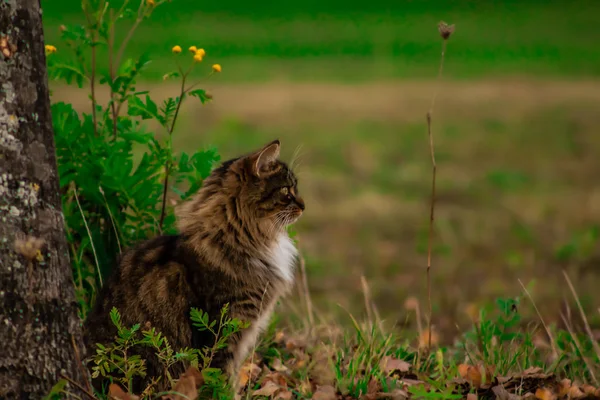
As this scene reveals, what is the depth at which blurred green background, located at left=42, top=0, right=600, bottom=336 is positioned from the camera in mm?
8531

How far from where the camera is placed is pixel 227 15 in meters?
26.5

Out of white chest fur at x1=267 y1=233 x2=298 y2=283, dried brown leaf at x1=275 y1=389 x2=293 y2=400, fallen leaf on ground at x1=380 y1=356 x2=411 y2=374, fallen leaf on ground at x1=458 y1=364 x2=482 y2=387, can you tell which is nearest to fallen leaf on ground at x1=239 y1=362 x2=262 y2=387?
dried brown leaf at x1=275 y1=389 x2=293 y2=400

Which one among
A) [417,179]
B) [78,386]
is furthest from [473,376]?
[417,179]

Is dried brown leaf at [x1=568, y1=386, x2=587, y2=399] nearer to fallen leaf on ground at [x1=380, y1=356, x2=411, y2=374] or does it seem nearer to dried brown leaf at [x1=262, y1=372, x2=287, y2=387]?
fallen leaf on ground at [x1=380, y1=356, x2=411, y2=374]

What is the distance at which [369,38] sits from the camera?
23.8 meters

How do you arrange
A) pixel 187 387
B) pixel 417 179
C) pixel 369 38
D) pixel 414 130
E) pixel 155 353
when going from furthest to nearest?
pixel 369 38, pixel 414 130, pixel 417 179, pixel 155 353, pixel 187 387

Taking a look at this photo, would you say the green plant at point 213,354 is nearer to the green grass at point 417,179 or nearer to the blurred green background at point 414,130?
the green grass at point 417,179

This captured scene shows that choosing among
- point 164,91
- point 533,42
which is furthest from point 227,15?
A: point 164,91

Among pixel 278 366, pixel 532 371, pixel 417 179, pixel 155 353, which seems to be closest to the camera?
pixel 155 353

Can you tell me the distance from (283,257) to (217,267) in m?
0.47

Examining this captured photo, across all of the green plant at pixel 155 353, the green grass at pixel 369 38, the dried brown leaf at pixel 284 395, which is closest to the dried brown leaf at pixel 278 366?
the dried brown leaf at pixel 284 395

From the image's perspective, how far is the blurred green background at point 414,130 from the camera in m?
8.53

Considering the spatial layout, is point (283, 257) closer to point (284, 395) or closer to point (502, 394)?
point (284, 395)

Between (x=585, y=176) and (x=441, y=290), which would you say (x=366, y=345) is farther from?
(x=585, y=176)
